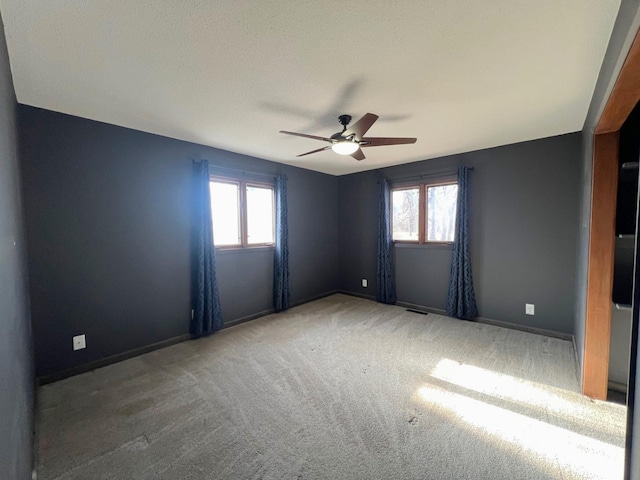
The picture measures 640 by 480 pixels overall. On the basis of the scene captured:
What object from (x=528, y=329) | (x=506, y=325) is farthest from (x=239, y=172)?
(x=528, y=329)

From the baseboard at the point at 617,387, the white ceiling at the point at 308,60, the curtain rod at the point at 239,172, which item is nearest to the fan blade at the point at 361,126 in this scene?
the white ceiling at the point at 308,60

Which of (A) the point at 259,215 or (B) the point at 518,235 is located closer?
(B) the point at 518,235

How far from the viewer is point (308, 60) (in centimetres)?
166

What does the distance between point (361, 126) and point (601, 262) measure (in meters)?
→ 2.01

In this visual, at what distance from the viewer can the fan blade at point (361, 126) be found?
1993mm

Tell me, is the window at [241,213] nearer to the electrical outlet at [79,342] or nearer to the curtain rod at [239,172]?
the curtain rod at [239,172]

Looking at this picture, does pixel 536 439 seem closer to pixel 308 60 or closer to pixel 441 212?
pixel 308 60

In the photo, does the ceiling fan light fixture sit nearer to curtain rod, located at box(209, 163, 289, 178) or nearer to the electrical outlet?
curtain rod, located at box(209, 163, 289, 178)

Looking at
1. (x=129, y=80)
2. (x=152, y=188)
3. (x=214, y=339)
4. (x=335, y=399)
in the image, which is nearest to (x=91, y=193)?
(x=152, y=188)

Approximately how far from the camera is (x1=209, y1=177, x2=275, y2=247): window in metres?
3.59

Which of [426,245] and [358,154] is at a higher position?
[358,154]

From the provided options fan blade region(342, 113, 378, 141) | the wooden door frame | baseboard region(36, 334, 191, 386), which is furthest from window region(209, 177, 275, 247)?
the wooden door frame

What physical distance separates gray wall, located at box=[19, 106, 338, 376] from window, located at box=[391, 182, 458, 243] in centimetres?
257

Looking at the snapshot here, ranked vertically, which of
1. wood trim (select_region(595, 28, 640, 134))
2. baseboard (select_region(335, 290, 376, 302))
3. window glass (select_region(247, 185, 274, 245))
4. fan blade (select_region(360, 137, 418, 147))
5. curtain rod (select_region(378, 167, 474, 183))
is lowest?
baseboard (select_region(335, 290, 376, 302))
